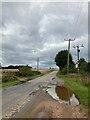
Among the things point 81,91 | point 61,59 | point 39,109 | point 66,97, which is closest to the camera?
point 39,109

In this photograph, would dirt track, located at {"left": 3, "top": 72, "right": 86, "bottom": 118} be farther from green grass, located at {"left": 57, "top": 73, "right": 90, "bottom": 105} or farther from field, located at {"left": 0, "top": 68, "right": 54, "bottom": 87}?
field, located at {"left": 0, "top": 68, "right": 54, "bottom": 87}

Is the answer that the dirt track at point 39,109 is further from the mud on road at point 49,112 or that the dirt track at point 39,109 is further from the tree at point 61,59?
the tree at point 61,59

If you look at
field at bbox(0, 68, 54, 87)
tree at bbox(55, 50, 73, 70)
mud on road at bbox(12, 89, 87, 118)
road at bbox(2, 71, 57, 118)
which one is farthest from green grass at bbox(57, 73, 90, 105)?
tree at bbox(55, 50, 73, 70)

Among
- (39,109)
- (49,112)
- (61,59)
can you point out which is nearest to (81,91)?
(39,109)

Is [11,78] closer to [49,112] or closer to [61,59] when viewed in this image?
[49,112]

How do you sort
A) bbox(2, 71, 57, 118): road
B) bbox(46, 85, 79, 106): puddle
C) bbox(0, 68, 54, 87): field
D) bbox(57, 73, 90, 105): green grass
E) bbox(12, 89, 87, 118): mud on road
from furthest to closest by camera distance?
1. bbox(0, 68, 54, 87): field
2. bbox(46, 85, 79, 106): puddle
3. bbox(57, 73, 90, 105): green grass
4. bbox(2, 71, 57, 118): road
5. bbox(12, 89, 87, 118): mud on road

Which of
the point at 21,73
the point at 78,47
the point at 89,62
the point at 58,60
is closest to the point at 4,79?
the point at 89,62

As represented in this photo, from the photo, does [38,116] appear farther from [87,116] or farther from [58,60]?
[58,60]

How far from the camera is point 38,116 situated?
11.6m

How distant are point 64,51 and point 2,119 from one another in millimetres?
108796

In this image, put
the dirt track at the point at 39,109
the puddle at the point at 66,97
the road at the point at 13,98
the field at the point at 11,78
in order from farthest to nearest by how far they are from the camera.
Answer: the field at the point at 11,78, the puddle at the point at 66,97, the road at the point at 13,98, the dirt track at the point at 39,109

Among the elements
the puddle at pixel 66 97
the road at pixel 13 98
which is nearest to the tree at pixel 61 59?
the road at pixel 13 98

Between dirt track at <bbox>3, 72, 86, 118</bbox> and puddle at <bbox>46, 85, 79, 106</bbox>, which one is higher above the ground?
dirt track at <bbox>3, 72, 86, 118</bbox>

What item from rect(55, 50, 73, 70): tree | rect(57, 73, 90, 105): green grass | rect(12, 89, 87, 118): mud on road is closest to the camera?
rect(12, 89, 87, 118): mud on road
